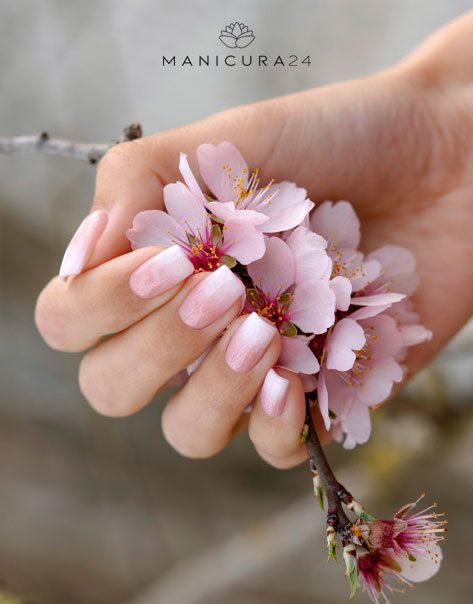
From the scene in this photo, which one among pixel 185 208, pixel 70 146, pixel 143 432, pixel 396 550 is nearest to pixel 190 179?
pixel 185 208

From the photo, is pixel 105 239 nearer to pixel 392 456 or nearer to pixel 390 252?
pixel 390 252

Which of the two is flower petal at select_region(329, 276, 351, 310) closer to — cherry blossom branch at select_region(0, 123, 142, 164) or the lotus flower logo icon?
cherry blossom branch at select_region(0, 123, 142, 164)

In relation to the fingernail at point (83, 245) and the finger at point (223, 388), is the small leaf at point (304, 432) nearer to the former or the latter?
the finger at point (223, 388)

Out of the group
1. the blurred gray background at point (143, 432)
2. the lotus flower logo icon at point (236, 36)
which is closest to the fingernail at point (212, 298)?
the lotus flower logo icon at point (236, 36)

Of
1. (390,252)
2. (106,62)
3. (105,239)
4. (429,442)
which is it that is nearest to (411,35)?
(106,62)

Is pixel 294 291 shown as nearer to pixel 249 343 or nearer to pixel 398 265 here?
pixel 249 343

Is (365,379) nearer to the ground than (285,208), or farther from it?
nearer to the ground
